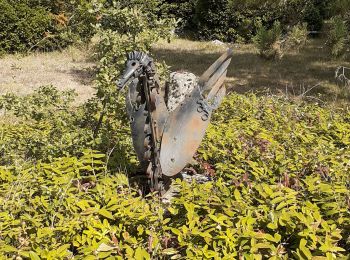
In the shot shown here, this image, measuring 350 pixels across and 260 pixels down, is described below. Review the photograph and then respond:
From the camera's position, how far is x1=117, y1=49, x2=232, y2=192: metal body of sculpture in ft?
9.16

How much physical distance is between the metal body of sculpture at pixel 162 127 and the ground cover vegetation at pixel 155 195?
18 centimetres

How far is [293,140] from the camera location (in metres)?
3.72

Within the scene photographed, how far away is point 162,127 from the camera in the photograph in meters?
2.93

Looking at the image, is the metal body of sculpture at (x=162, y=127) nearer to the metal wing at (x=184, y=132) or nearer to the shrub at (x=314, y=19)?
the metal wing at (x=184, y=132)

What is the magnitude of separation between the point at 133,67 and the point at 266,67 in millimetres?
8757

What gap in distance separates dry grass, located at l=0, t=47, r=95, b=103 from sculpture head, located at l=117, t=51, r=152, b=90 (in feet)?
15.8

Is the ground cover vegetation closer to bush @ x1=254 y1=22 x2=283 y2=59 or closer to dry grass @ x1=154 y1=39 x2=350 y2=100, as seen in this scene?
bush @ x1=254 y1=22 x2=283 y2=59

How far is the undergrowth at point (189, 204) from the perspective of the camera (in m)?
2.17

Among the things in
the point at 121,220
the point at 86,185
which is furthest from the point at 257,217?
the point at 86,185

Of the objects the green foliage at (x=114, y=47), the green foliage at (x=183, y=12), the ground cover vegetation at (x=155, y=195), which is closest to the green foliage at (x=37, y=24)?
the green foliage at (x=183, y=12)

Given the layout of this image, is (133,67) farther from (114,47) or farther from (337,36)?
(337,36)

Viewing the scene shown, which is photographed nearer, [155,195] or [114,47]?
[155,195]

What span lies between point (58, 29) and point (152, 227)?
33.2 ft

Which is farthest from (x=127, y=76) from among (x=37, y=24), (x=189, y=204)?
(x=37, y=24)
